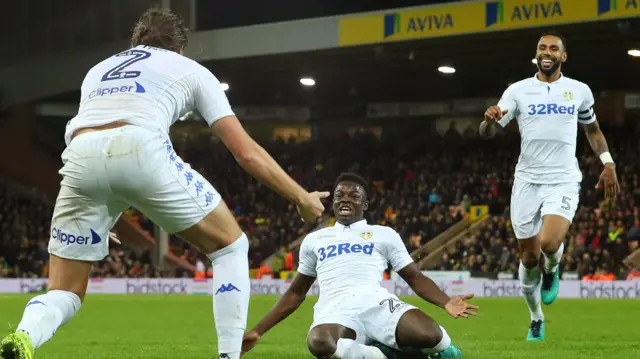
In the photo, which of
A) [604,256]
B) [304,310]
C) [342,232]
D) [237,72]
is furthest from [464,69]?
[342,232]

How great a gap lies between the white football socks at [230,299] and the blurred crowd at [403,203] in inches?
770

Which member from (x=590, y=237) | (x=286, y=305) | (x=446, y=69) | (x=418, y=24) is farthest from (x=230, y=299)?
(x=446, y=69)

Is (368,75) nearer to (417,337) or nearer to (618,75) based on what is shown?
Result: (618,75)

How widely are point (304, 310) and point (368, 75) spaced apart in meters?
17.6

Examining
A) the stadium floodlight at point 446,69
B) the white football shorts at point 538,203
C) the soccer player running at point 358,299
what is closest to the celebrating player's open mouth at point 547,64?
the white football shorts at point 538,203

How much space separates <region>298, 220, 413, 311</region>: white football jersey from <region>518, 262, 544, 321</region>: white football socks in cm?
249

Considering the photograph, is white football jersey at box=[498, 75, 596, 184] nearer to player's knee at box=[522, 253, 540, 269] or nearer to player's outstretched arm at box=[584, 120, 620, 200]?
player's outstretched arm at box=[584, 120, 620, 200]

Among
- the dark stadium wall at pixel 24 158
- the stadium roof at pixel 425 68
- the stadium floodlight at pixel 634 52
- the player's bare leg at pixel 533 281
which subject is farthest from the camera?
the dark stadium wall at pixel 24 158

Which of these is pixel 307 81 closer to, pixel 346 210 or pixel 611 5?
pixel 611 5

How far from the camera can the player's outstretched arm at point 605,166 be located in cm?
929

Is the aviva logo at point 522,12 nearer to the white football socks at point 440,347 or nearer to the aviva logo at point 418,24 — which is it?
the aviva logo at point 418,24

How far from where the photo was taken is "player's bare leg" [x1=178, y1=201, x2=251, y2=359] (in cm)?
502

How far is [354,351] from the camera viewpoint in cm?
620

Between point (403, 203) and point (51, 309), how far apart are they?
26144 millimetres
